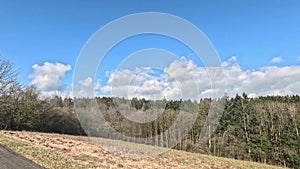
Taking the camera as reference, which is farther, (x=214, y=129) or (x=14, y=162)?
(x=214, y=129)

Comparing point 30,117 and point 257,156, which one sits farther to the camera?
point 257,156

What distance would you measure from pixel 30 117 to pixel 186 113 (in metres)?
27.6

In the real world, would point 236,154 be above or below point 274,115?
below

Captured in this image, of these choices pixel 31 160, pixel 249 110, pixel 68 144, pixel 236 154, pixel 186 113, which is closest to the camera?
pixel 31 160

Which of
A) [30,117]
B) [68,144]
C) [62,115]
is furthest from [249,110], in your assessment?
[68,144]

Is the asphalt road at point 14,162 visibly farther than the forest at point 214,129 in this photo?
No

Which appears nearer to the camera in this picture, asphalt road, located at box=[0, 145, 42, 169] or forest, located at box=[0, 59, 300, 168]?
asphalt road, located at box=[0, 145, 42, 169]

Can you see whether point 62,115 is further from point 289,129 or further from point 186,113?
point 289,129

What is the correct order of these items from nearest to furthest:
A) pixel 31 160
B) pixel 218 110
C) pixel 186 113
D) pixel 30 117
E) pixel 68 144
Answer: pixel 31 160
pixel 68 144
pixel 186 113
pixel 30 117
pixel 218 110

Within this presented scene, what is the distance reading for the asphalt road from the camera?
14283 millimetres

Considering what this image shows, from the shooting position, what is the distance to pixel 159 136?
53875 mm

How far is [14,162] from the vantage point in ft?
49.7

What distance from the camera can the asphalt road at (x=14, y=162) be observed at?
14.3 metres

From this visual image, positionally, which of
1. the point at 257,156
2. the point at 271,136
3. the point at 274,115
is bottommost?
the point at 257,156
